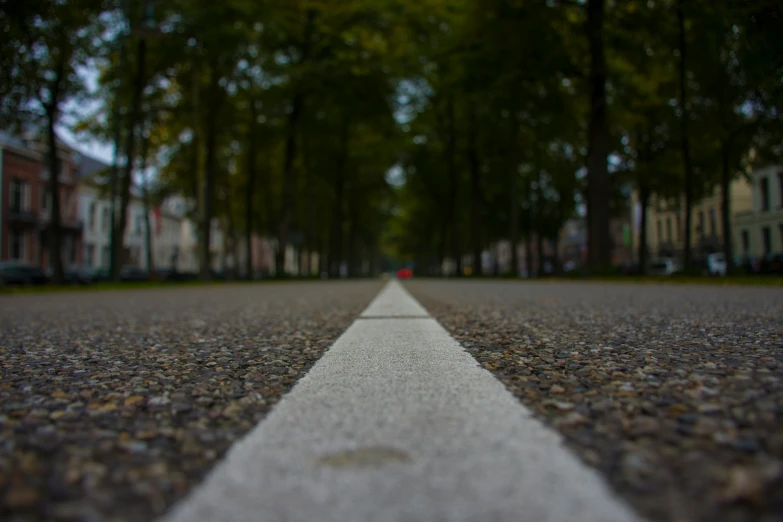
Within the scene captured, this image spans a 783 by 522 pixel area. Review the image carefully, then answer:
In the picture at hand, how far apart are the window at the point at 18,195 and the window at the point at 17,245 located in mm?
1603

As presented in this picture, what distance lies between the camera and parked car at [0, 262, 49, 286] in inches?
1111

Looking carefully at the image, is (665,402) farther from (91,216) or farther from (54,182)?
(91,216)

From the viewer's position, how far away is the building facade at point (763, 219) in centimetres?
3816

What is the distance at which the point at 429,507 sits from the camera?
1.33m

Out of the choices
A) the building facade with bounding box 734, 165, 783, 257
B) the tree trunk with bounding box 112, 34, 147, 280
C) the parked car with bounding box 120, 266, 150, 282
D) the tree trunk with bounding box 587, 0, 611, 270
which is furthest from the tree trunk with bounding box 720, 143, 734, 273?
the parked car with bounding box 120, 266, 150, 282

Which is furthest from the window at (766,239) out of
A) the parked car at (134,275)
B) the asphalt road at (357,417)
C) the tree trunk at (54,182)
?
the parked car at (134,275)

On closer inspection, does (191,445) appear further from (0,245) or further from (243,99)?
(0,245)

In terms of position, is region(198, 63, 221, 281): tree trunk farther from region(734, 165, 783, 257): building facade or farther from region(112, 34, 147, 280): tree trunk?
region(734, 165, 783, 257): building facade

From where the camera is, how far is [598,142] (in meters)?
17.4

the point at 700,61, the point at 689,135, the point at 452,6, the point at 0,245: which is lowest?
the point at 0,245

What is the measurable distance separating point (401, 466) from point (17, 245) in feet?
146

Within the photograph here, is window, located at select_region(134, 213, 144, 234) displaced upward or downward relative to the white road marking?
upward

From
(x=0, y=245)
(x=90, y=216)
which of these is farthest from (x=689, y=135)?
(x=90, y=216)

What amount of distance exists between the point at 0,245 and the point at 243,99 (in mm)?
22132
